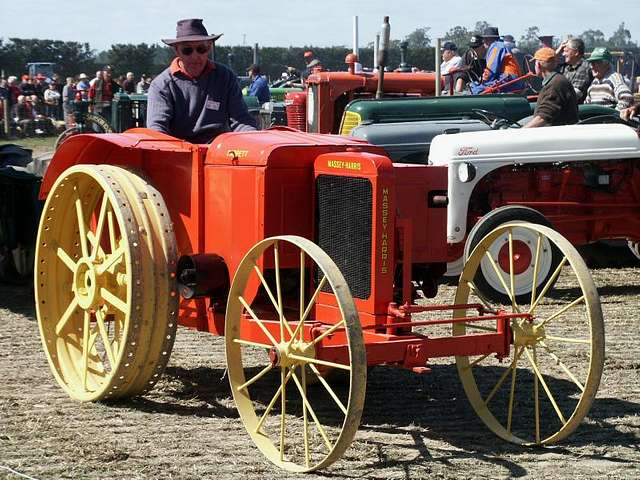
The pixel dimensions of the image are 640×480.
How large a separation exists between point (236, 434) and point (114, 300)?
80cm

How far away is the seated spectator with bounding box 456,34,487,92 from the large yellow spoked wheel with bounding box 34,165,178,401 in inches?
277

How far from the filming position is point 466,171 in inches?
327

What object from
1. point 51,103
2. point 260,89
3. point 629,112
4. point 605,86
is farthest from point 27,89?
point 629,112

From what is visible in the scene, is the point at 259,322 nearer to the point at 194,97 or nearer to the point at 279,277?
the point at 279,277

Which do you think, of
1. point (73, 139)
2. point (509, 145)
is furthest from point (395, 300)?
point (509, 145)

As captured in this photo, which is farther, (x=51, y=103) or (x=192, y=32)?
(x=51, y=103)

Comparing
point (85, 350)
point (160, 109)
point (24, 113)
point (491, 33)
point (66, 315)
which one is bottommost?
point (85, 350)

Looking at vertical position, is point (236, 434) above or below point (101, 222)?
below

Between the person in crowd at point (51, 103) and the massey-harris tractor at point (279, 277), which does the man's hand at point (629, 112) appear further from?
the person in crowd at point (51, 103)

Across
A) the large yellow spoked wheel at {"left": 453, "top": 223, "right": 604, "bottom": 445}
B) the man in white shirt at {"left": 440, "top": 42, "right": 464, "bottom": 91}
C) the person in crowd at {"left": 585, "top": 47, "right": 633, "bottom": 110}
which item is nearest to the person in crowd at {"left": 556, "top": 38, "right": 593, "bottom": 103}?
the person in crowd at {"left": 585, "top": 47, "right": 633, "bottom": 110}

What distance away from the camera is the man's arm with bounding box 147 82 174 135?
229 inches

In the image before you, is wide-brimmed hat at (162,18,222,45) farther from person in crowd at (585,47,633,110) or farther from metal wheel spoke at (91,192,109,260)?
person in crowd at (585,47,633,110)

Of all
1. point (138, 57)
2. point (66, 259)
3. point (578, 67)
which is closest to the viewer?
point (66, 259)

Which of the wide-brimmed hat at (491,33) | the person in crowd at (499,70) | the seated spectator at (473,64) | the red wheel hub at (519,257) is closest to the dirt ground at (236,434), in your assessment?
the red wheel hub at (519,257)
